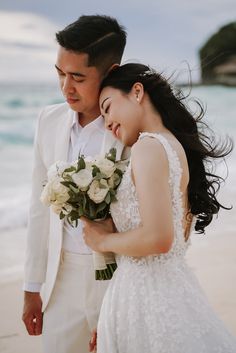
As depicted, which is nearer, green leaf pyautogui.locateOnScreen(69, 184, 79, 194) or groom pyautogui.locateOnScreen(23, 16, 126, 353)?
green leaf pyautogui.locateOnScreen(69, 184, 79, 194)

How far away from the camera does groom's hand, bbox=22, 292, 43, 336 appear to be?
10.6 ft

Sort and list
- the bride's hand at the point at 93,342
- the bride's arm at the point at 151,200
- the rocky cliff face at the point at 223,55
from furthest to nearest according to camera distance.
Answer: the rocky cliff face at the point at 223,55 < the bride's hand at the point at 93,342 < the bride's arm at the point at 151,200

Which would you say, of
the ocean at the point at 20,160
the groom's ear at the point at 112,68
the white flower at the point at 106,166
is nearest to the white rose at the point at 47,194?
the white flower at the point at 106,166

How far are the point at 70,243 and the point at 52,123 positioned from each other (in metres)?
0.58

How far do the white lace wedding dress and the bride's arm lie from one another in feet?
0.22

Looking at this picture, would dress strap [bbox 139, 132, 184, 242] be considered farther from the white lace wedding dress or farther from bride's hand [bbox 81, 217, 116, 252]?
bride's hand [bbox 81, 217, 116, 252]

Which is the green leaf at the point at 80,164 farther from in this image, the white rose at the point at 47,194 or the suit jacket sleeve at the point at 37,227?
the suit jacket sleeve at the point at 37,227

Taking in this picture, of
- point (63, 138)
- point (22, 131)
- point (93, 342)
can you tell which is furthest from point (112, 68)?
point (22, 131)

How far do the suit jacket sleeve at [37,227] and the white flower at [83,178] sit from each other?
0.55 metres

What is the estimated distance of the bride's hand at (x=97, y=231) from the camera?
2.70m

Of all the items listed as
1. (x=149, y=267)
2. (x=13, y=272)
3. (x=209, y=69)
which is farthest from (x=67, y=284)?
(x=209, y=69)

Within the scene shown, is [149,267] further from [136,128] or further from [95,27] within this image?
[95,27]

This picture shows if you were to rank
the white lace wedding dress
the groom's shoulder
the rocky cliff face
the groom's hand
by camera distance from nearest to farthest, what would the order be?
the white lace wedding dress, the groom's shoulder, the groom's hand, the rocky cliff face

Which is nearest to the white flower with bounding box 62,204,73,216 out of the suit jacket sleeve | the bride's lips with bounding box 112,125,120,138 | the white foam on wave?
the bride's lips with bounding box 112,125,120,138
